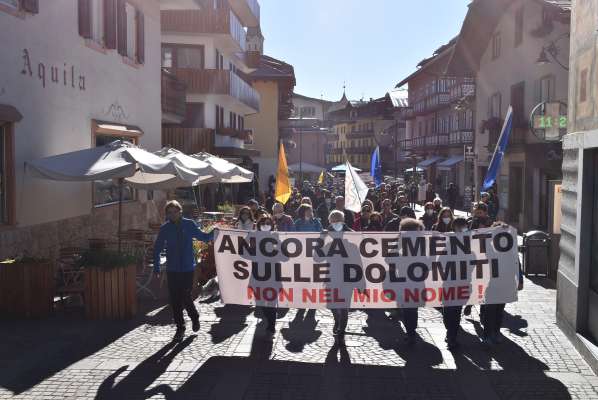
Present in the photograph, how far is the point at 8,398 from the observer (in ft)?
20.6

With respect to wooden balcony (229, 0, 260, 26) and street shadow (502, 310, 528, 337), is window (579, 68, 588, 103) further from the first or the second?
wooden balcony (229, 0, 260, 26)

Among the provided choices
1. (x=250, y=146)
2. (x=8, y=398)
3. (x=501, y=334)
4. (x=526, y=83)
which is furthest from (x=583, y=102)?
(x=250, y=146)

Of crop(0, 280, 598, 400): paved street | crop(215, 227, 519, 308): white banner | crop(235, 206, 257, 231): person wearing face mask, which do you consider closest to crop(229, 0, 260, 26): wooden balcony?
crop(235, 206, 257, 231): person wearing face mask

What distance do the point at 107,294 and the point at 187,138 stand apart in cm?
1863

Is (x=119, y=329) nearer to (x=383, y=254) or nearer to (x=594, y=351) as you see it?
(x=383, y=254)

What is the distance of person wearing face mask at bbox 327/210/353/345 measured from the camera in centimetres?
838

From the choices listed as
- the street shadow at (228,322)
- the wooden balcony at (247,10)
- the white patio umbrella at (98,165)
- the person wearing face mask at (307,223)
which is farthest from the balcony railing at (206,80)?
the person wearing face mask at (307,223)

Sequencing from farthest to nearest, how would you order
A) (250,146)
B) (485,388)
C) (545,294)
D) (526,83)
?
(250,146)
(526,83)
(545,294)
(485,388)

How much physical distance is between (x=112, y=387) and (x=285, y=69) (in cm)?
4769

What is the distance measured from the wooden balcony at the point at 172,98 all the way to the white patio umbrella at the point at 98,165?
1255cm

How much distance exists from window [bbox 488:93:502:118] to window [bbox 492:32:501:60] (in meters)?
1.69

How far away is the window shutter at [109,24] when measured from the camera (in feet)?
52.4

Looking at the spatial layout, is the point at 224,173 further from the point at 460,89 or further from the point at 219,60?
the point at 460,89

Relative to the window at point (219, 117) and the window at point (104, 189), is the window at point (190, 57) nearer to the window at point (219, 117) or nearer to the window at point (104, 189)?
the window at point (219, 117)
